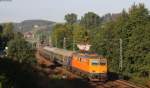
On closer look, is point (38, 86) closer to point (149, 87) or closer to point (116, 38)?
point (149, 87)

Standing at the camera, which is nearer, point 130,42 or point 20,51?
point 130,42

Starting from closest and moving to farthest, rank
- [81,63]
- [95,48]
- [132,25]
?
[81,63] < [132,25] < [95,48]

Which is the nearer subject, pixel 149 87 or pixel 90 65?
pixel 149 87

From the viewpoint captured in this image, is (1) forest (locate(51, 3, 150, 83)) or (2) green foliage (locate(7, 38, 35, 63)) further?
(2) green foliage (locate(7, 38, 35, 63))

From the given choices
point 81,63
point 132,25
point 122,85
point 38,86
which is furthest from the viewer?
point 132,25

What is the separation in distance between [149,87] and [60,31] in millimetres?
95270

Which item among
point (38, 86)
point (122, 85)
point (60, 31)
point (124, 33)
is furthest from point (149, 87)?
point (60, 31)

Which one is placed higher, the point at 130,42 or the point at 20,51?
the point at 130,42

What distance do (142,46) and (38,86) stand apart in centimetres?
3751

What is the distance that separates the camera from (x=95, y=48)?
7719 cm

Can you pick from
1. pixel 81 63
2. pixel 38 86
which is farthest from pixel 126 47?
pixel 38 86

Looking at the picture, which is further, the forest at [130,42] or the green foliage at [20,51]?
the green foliage at [20,51]

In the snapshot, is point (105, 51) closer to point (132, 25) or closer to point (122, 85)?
point (132, 25)

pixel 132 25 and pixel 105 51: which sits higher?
pixel 132 25
